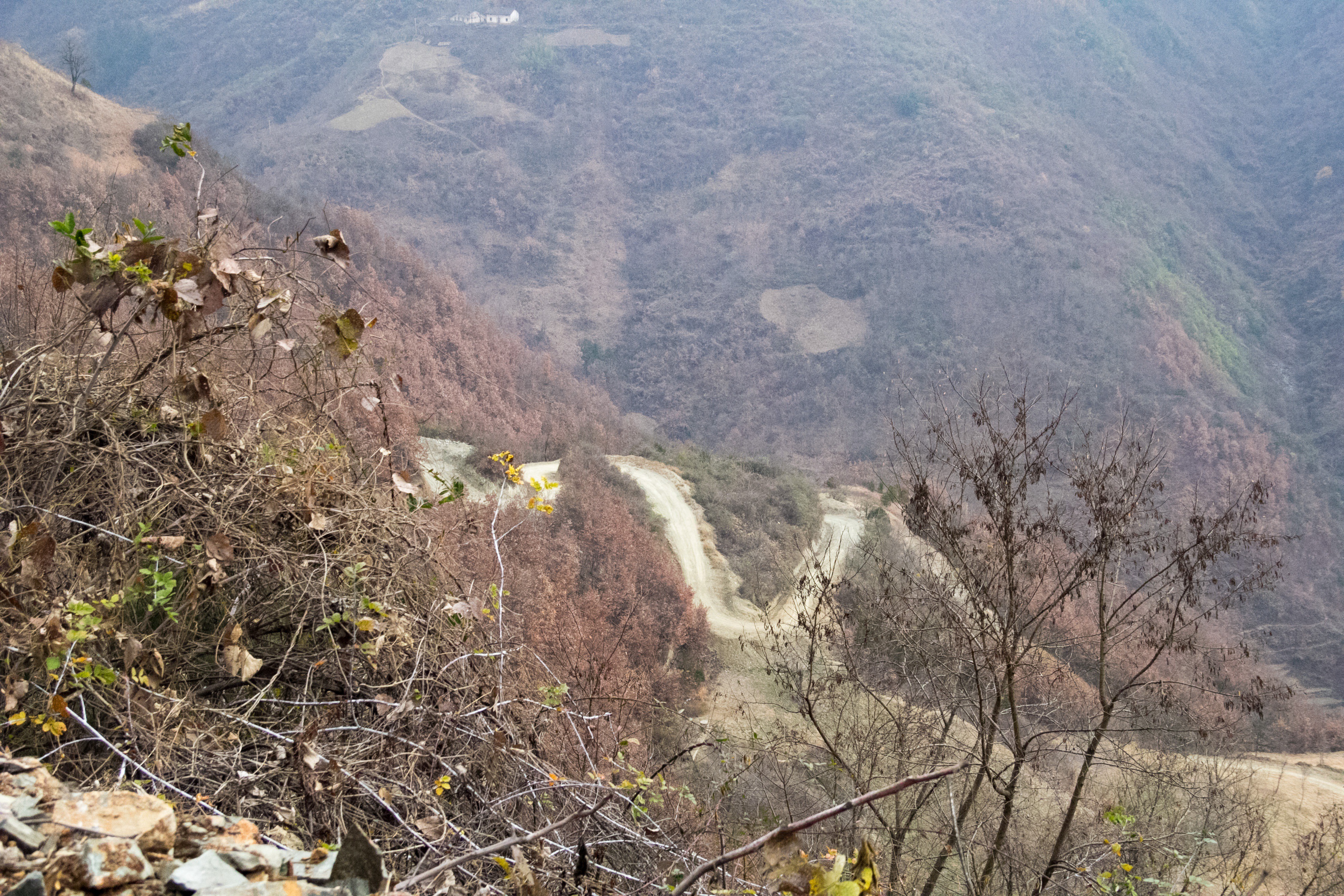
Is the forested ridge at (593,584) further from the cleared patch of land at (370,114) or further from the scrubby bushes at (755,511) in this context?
the cleared patch of land at (370,114)

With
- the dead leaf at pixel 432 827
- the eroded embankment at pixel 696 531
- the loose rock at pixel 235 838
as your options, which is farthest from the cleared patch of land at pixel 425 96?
the loose rock at pixel 235 838

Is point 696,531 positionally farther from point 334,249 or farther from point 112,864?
point 112,864

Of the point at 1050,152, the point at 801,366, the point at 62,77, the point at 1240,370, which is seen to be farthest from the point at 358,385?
the point at 1050,152

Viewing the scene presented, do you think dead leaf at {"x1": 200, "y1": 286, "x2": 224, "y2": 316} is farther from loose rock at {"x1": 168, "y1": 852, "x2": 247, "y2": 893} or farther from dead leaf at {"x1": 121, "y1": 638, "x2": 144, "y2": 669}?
loose rock at {"x1": 168, "y1": 852, "x2": 247, "y2": 893}

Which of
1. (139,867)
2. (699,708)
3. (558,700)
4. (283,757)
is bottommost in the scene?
(699,708)

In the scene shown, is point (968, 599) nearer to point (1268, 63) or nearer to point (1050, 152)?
point (1050, 152)

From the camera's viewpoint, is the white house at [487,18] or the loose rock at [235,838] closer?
the loose rock at [235,838]

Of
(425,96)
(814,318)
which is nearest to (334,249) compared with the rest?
(814,318)
